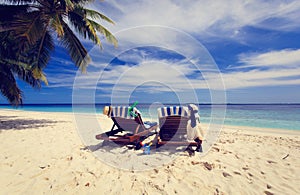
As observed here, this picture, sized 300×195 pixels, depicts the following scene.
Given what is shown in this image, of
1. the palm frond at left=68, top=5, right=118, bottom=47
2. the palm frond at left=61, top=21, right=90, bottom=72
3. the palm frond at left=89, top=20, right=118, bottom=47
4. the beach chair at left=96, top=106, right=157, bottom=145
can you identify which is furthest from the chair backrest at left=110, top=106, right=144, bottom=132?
the palm frond at left=89, top=20, right=118, bottom=47

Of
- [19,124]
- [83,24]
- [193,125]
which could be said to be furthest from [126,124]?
[19,124]

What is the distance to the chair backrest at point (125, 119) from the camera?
4.90m

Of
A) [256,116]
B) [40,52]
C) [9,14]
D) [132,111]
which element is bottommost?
[256,116]

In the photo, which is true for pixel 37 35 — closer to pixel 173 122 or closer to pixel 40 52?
pixel 40 52

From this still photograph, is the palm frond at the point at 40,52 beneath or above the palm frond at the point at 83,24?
beneath

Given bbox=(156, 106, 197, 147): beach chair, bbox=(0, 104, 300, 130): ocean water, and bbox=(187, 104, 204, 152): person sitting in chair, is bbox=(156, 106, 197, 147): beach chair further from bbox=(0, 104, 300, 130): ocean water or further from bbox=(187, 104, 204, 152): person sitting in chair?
bbox=(0, 104, 300, 130): ocean water

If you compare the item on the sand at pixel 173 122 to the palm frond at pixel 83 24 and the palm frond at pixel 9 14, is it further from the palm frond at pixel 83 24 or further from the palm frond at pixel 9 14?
the palm frond at pixel 9 14

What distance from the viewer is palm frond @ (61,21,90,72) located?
8180 mm

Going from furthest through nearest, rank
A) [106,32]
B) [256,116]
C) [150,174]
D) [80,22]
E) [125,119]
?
[256,116], [106,32], [80,22], [125,119], [150,174]

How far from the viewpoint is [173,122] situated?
464 cm

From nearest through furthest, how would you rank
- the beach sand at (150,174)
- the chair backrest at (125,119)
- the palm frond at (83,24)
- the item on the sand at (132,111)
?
1. the beach sand at (150,174)
2. the item on the sand at (132,111)
3. the chair backrest at (125,119)
4. the palm frond at (83,24)

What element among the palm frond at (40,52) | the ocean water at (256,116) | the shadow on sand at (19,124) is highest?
the palm frond at (40,52)

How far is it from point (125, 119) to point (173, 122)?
1.49 metres

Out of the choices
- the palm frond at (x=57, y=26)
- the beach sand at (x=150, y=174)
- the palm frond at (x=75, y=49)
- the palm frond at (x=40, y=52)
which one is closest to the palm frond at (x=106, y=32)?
the palm frond at (x=75, y=49)
